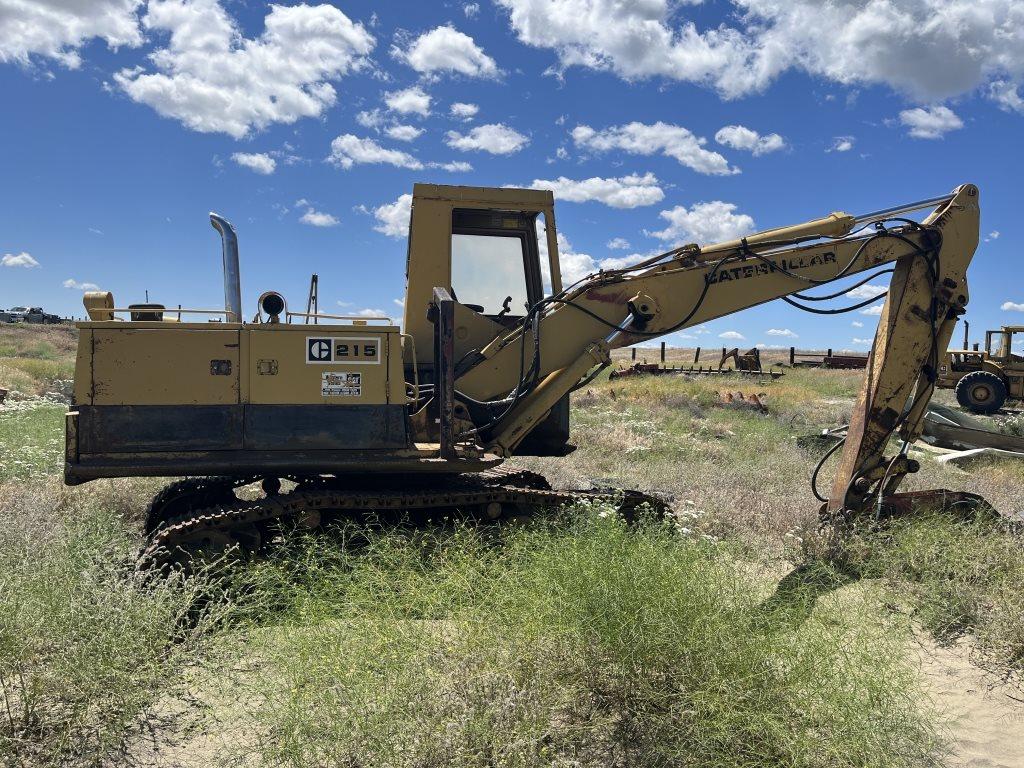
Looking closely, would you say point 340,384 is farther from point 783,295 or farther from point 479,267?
point 783,295

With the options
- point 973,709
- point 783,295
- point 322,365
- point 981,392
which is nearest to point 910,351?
point 783,295

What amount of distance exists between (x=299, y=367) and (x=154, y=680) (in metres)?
2.53

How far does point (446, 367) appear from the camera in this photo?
587 cm

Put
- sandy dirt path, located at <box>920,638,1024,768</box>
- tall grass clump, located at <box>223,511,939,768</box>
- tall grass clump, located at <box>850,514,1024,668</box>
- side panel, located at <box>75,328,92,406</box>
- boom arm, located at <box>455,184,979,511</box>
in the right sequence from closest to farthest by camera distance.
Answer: tall grass clump, located at <box>223,511,939,768</box>
sandy dirt path, located at <box>920,638,1024,768</box>
tall grass clump, located at <box>850,514,1024,668</box>
side panel, located at <box>75,328,92,406</box>
boom arm, located at <box>455,184,979,511</box>

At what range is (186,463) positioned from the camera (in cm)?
548

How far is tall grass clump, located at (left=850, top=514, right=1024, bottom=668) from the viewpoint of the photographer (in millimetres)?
4926

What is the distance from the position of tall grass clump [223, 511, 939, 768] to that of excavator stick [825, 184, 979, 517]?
2210 mm

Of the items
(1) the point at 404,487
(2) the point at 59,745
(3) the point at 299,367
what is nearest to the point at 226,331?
(3) the point at 299,367

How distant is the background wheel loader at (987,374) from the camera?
22.8m

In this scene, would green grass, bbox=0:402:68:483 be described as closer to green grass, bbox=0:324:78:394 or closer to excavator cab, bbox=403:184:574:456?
excavator cab, bbox=403:184:574:456

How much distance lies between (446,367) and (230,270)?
196cm

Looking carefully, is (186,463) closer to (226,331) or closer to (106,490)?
(226,331)

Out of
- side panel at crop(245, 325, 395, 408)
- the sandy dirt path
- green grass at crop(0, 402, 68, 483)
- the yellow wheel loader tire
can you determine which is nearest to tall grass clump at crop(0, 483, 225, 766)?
side panel at crop(245, 325, 395, 408)

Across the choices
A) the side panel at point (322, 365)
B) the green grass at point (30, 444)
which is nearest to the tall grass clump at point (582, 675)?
the side panel at point (322, 365)
